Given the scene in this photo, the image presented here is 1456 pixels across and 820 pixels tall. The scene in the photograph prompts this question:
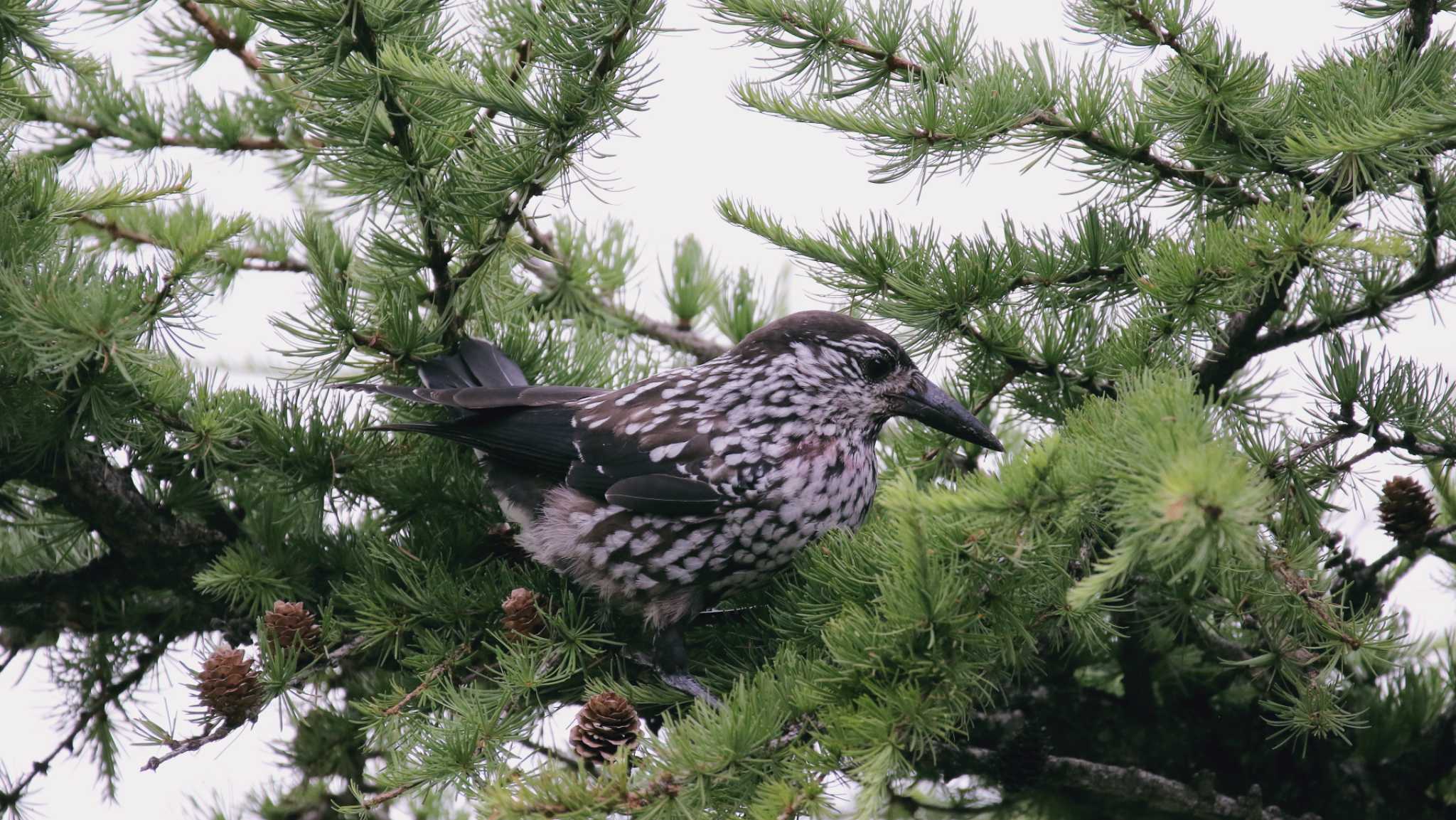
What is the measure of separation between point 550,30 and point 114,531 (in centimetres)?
125

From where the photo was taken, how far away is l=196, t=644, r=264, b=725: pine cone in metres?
1.80

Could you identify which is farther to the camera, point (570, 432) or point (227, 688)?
point (570, 432)

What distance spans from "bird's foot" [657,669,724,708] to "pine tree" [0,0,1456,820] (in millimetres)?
36

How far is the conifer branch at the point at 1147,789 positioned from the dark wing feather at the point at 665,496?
662mm

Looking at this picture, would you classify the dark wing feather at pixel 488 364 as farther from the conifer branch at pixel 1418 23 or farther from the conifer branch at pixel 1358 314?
the conifer branch at pixel 1418 23

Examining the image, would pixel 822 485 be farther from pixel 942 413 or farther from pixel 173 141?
pixel 173 141

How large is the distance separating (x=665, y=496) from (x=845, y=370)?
48 centimetres

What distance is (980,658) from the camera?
5.12 ft

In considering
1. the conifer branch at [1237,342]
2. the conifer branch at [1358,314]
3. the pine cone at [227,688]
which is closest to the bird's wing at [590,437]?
the pine cone at [227,688]

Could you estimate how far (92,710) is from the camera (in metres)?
2.40

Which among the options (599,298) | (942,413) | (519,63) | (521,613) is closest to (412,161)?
(519,63)

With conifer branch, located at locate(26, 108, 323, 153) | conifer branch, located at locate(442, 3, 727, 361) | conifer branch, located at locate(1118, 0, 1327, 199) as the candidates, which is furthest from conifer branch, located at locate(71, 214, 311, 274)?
conifer branch, located at locate(1118, 0, 1327, 199)

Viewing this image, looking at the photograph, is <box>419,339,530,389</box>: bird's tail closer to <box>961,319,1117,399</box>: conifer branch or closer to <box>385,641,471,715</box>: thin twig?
<box>385,641,471,715</box>: thin twig

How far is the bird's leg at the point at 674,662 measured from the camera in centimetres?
207
